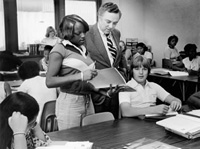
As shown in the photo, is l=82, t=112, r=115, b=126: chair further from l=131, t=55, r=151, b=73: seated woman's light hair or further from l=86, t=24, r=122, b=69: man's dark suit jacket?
l=131, t=55, r=151, b=73: seated woman's light hair

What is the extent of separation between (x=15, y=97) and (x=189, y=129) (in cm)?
97

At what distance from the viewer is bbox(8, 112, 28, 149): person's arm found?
1.31 meters

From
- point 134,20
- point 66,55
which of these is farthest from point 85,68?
point 134,20

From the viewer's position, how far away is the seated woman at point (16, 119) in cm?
132

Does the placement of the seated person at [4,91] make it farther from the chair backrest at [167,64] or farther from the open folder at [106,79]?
the chair backrest at [167,64]

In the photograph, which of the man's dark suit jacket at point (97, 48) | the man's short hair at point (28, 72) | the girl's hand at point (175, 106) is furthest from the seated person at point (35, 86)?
the girl's hand at point (175, 106)

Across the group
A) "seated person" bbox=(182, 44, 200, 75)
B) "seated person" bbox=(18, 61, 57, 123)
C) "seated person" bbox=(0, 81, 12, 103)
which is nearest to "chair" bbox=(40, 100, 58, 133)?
"seated person" bbox=(18, 61, 57, 123)

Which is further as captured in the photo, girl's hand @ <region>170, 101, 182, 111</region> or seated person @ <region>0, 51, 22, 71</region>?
seated person @ <region>0, 51, 22, 71</region>

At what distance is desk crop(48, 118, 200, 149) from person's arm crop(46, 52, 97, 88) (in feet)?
0.96

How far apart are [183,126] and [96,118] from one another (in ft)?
1.98

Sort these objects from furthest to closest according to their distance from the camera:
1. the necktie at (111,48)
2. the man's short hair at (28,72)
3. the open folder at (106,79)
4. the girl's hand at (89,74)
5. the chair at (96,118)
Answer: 1. the man's short hair at (28,72)
2. the necktie at (111,48)
3. the chair at (96,118)
4. the open folder at (106,79)
5. the girl's hand at (89,74)

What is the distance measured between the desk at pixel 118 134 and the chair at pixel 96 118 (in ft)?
0.22

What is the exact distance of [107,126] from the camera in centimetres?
204

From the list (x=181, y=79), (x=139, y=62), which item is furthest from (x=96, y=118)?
(x=181, y=79)
